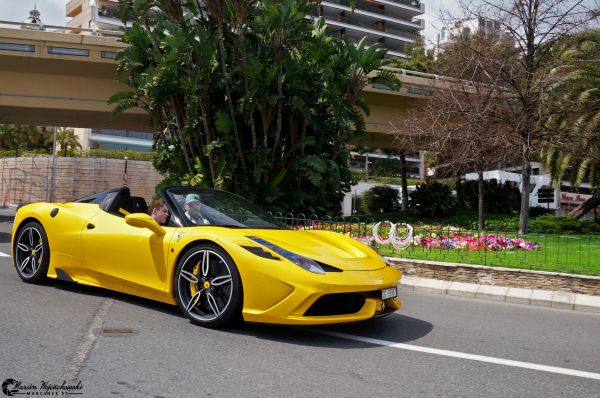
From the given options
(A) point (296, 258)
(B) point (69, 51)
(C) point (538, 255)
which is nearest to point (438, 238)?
(C) point (538, 255)

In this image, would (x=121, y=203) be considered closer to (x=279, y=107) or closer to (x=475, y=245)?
(x=475, y=245)

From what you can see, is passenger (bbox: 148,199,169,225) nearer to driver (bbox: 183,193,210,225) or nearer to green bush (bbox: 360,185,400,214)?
driver (bbox: 183,193,210,225)

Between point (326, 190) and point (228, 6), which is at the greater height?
point (228, 6)

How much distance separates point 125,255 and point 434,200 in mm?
23724

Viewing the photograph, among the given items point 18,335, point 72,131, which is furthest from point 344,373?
point 72,131

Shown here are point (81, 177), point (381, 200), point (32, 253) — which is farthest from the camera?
point (81, 177)

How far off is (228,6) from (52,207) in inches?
383

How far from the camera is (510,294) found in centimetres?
784

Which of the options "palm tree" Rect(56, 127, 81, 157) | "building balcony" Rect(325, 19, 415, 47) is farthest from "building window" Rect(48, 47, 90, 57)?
"building balcony" Rect(325, 19, 415, 47)

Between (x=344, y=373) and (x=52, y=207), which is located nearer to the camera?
(x=344, y=373)

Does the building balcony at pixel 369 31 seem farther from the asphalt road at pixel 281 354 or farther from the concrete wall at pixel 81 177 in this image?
the asphalt road at pixel 281 354

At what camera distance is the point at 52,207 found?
662cm

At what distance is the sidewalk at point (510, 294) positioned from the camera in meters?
7.43

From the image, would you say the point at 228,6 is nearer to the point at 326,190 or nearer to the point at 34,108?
the point at 326,190
